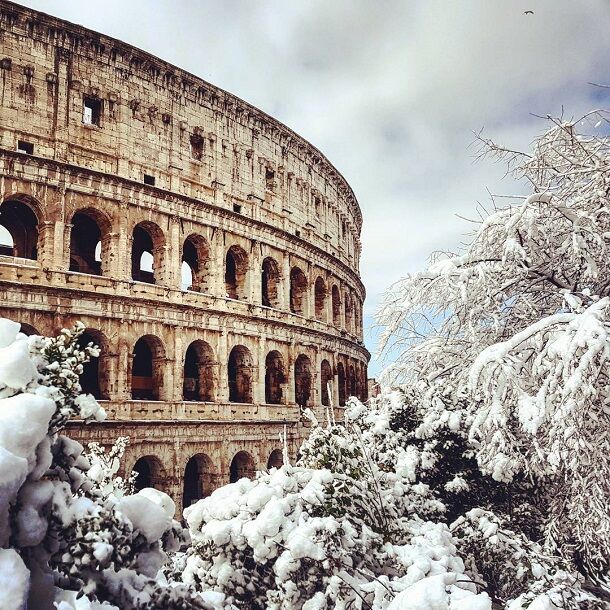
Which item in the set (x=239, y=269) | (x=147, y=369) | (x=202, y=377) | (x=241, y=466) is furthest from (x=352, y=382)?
(x=147, y=369)

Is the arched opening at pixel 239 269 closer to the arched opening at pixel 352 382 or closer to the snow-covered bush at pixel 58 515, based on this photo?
the arched opening at pixel 352 382

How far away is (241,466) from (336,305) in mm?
8845

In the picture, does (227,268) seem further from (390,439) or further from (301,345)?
(390,439)

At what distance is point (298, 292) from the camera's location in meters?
20.8

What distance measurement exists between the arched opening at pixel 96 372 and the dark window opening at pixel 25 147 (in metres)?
4.55

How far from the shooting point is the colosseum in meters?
13.8

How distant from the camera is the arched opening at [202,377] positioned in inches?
639

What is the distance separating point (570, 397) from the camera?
4.47 metres

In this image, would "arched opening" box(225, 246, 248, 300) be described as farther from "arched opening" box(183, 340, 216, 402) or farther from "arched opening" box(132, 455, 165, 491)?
"arched opening" box(132, 455, 165, 491)

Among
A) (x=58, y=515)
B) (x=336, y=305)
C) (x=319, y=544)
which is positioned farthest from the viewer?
(x=336, y=305)

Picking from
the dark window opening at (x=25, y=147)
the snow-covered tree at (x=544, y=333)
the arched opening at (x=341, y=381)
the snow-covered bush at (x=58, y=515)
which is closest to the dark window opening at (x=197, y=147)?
the dark window opening at (x=25, y=147)

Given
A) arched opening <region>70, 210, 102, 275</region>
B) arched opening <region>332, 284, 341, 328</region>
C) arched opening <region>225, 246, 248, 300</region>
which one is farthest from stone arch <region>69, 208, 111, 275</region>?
arched opening <region>332, 284, 341, 328</region>

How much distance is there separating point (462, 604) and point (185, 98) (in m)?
16.4

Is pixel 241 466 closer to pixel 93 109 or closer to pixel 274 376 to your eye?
pixel 274 376
